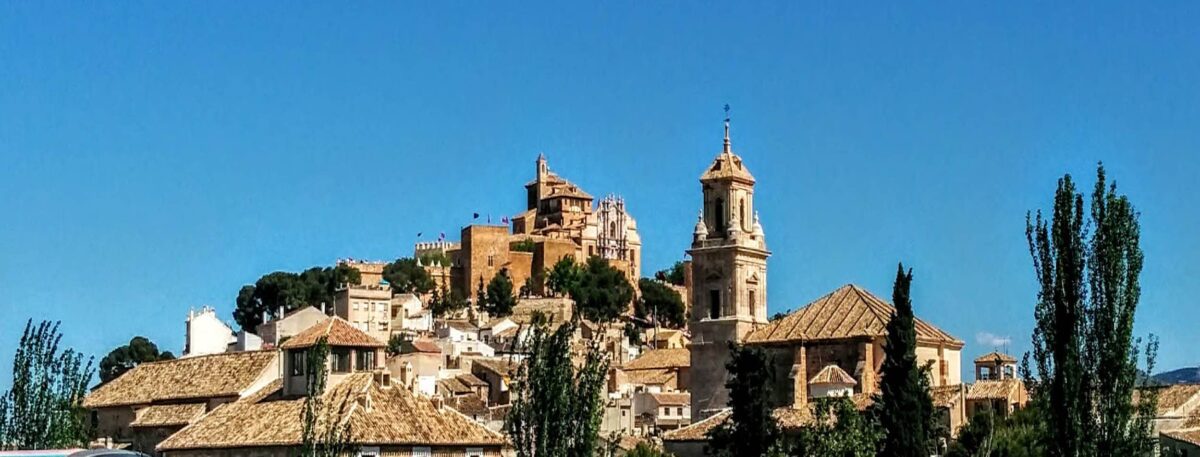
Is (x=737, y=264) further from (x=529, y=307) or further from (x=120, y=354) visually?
(x=529, y=307)

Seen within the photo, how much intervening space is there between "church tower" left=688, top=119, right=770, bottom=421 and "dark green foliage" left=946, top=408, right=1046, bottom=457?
10.9 metres

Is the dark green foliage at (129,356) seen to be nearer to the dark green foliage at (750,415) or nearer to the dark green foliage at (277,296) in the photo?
the dark green foliage at (277,296)

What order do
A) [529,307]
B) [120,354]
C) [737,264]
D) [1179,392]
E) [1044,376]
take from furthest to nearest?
[529,307]
[120,354]
[737,264]
[1179,392]
[1044,376]

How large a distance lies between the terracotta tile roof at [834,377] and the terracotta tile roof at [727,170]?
8.89 metres

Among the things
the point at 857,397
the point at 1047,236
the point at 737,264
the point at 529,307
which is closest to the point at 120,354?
the point at 529,307

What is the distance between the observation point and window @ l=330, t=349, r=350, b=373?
183 feet

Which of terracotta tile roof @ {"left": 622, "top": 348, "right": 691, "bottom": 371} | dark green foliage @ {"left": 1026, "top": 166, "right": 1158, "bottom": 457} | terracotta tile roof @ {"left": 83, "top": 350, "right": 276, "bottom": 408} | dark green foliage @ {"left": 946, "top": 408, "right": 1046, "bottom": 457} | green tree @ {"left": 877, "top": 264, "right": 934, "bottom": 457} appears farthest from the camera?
terracotta tile roof @ {"left": 622, "top": 348, "right": 691, "bottom": 371}

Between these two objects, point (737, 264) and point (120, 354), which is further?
point (120, 354)

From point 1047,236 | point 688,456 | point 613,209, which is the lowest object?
point 688,456

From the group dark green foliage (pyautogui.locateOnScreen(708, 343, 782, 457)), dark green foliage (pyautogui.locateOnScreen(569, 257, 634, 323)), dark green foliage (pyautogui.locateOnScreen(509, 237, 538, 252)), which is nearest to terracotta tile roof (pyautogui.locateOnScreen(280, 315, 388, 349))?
dark green foliage (pyautogui.locateOnScreen(708, 343, 782, 457))

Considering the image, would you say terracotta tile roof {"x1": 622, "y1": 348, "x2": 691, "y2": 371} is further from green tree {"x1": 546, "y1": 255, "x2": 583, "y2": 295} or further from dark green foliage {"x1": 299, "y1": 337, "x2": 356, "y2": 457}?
dark green foliage {"x1": 299, "y1": 337, "x2": 356, "y2": 457}

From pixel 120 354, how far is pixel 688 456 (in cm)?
6100

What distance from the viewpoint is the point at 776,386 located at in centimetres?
6238

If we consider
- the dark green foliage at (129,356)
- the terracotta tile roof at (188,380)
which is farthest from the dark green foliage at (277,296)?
the terracotta tile roof at (188,380)
